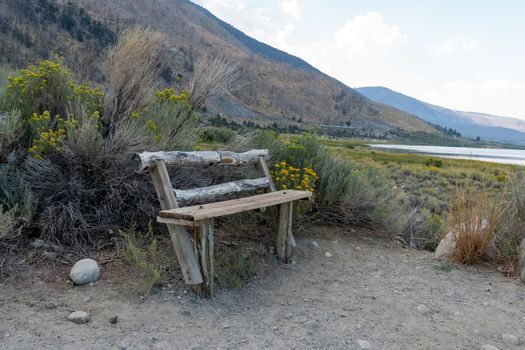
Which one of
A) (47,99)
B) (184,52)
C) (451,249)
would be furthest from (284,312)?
(184,52)

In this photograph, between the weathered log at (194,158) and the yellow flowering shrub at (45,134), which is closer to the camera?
the weathered log at (194,158)

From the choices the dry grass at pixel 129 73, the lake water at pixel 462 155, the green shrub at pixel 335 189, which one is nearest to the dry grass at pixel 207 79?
the dry grass at pixel 129 73

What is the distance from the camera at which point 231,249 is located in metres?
4.86

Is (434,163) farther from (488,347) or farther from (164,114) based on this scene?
(488,347)

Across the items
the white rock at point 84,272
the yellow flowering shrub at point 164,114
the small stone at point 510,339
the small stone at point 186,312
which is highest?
the yellow flowering shrub at point 164,114

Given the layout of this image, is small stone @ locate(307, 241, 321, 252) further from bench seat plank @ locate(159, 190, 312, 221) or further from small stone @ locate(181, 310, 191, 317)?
small stone @ locate(181, 310, 191, 317)

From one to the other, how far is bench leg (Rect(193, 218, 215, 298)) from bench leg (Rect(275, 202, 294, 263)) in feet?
4.04

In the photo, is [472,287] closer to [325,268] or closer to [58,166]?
[325,268]

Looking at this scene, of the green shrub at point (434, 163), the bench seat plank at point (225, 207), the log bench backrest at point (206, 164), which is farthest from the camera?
the green shrub at point (434, 163)

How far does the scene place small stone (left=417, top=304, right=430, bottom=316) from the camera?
3893 mm

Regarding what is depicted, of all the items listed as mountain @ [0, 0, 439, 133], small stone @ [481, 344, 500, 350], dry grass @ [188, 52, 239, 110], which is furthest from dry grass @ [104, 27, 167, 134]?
small stone @ [481, 344, 500, 350]

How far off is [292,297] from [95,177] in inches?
92.1

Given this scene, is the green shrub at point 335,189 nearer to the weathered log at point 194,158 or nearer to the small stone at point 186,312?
the weathered log at point 194,158

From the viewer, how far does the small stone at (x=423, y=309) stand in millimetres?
3893
